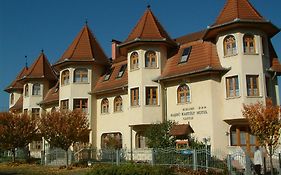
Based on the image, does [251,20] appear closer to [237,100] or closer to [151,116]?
[237,100]

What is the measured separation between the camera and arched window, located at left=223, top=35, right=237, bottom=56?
87.5 ft

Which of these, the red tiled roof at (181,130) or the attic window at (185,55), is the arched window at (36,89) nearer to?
the attic window at (185,55)

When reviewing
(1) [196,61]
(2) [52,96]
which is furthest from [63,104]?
(1) [196,61]

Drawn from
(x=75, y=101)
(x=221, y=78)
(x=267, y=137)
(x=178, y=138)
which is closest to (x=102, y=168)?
(x=267, y=137)

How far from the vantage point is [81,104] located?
35.0 meters

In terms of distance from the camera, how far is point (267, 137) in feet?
65.3

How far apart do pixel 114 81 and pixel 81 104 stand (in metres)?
3.94

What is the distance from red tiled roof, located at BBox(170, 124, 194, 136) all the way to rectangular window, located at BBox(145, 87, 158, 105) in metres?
3.04

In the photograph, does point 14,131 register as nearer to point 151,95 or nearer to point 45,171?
point 45,171

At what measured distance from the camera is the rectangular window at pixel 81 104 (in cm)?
3497

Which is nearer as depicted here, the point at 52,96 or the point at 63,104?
the point at 63,104

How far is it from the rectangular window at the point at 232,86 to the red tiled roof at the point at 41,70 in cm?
2250

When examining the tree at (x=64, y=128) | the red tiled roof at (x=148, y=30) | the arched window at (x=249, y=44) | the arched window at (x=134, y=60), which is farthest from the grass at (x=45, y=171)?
the arched window at (x=249, y=44)

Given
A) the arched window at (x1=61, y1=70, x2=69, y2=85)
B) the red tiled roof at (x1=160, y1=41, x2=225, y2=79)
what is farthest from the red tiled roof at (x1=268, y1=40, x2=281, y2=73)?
the arched window at (x1=61, y1=70, x2=69, y2=85)
